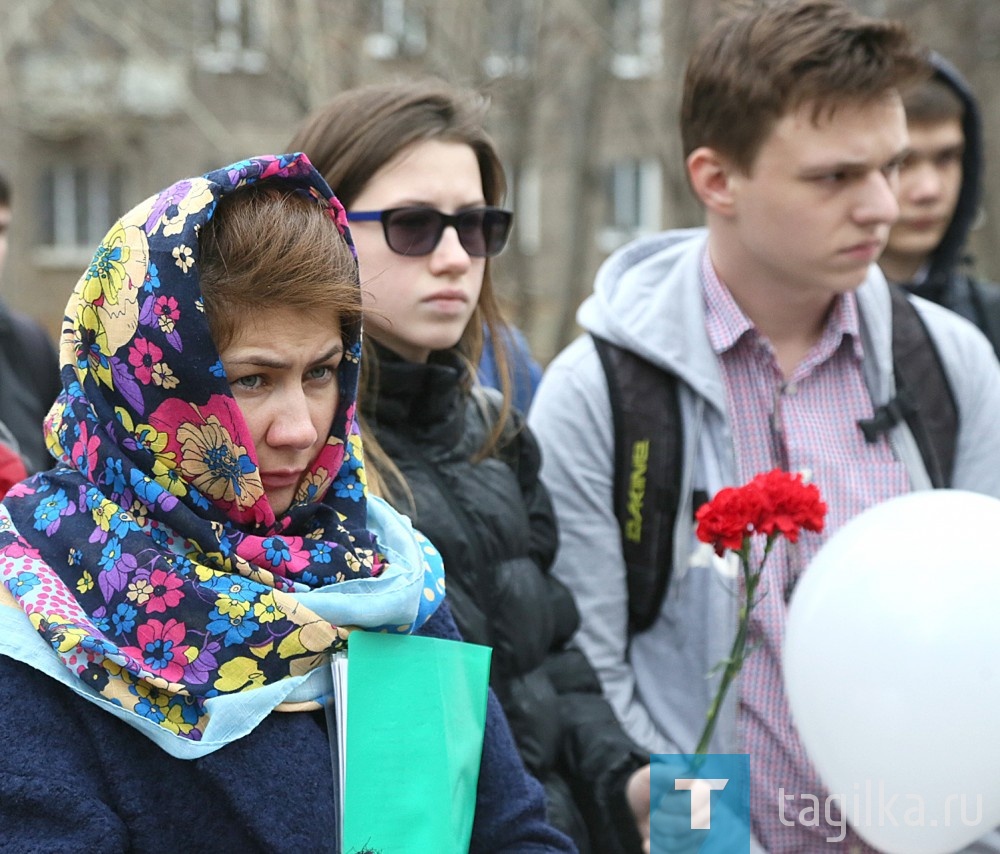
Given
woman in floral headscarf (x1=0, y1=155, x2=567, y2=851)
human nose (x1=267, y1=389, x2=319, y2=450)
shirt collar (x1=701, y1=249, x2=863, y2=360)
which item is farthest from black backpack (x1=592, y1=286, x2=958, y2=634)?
human nose (x1=267, y1=389, x2=319, y2=450)

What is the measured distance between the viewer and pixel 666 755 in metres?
2.65

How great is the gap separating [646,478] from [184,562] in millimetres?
1254

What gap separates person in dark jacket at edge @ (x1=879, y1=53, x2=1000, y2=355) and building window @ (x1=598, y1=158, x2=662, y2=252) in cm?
1988

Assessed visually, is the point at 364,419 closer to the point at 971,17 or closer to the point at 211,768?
the point at 211,768

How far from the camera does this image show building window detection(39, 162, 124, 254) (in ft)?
82.1

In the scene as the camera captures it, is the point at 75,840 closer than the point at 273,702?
Yes

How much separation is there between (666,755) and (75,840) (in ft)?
4.23

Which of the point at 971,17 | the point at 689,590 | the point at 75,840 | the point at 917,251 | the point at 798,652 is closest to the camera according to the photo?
the point at 75,840

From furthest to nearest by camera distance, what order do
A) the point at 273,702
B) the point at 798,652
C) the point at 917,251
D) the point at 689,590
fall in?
the point at 917,251
the point at 689,590
the point at 798,652
the point at 273,702

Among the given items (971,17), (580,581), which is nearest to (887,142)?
(580,581)

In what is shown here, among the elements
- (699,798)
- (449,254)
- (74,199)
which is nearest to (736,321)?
(449,254)

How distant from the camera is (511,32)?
12234mm

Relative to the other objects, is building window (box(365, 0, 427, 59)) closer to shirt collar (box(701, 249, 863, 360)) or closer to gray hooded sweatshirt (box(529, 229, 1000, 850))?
shirt collar (box(701, 249, 863, 360))

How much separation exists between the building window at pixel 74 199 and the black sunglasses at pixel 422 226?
23.5 metres
